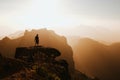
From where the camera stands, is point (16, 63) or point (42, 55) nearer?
point (16, 63)

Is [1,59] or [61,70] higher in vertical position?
[1,59]

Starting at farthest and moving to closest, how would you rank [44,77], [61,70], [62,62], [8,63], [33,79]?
[62,62], [61,70], [8,63], [44,77], [33,79]

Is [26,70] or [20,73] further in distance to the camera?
[26,70]

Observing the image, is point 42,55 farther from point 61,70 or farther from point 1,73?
point 1,73

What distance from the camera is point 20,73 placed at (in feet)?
107

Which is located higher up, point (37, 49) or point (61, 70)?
point (37, 49)

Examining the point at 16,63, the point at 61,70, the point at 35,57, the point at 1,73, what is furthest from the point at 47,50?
the point at 1,73

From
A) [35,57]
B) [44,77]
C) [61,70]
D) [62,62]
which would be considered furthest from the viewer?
[62,62]

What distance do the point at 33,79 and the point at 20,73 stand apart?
2561 millimetres

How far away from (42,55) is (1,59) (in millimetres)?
13005

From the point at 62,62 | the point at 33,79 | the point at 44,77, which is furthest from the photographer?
the point at 62,62

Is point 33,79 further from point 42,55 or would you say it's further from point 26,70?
point 42,55

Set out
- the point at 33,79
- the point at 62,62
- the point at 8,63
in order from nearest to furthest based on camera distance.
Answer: the point at 33,79
the point at 8,63
the point at 62,62

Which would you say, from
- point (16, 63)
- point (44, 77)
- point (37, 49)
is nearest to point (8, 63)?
point (16, 63)
